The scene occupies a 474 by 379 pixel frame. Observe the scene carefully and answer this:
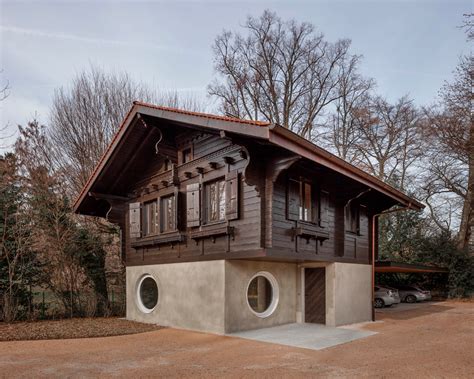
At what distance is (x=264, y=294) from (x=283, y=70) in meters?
13.0

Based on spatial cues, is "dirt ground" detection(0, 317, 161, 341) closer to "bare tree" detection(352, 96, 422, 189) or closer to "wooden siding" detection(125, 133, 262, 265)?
"wooden siding" detection(125, 133, 262, 265)

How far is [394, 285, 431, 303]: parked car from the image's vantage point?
75.1 feet

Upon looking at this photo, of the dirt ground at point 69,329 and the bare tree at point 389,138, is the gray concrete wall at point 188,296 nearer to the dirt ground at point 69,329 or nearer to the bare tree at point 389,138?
the dirt ground at point 69,329

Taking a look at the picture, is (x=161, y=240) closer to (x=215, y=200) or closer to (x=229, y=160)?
(x=215, y=200)

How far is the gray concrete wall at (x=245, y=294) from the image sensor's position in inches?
413

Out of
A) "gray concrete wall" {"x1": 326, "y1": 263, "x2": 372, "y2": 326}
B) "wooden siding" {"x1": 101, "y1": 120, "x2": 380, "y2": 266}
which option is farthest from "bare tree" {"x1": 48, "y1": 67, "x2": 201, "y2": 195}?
"gray concrete wall" {"x1": 326, "y1": 263, "x2": 372, "y2": 326}

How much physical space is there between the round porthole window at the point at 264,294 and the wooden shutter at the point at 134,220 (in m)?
4.07

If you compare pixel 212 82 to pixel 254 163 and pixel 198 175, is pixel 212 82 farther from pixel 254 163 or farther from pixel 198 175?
pixel 254 163

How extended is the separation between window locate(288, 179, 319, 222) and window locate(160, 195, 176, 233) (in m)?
3.57

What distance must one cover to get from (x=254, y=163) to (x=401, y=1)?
22.0 ft

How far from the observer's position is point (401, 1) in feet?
39.6

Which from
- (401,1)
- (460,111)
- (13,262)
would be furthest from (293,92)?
(13,262)

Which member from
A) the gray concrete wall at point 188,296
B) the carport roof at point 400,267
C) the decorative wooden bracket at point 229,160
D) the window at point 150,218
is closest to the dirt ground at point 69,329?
the gray concrete wall at point 188,296

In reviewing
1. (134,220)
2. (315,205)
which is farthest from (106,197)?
(315,205)
